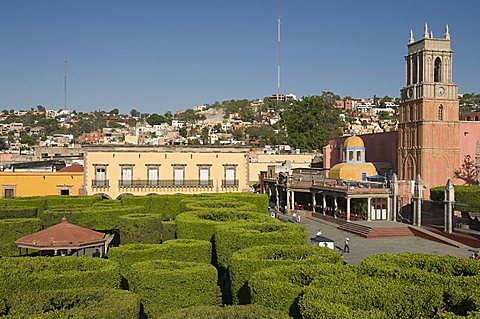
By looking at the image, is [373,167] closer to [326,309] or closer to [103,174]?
[103,174]

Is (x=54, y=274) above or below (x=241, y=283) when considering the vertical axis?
above

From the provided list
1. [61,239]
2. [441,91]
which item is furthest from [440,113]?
[61,239]

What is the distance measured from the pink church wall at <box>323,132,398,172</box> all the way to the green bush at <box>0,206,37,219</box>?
31310 mm

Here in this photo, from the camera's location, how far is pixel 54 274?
14203 mm

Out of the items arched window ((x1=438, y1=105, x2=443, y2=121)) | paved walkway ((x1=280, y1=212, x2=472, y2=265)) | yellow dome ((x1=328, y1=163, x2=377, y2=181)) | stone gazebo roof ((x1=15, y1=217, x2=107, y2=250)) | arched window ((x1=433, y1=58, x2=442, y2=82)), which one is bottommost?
paved walkway ((x1=280, y1=212, x2=472, y2=265))

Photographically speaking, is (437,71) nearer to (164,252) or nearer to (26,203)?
(26,203)

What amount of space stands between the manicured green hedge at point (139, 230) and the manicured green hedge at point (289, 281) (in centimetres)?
1269

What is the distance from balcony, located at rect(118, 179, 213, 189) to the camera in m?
43.4

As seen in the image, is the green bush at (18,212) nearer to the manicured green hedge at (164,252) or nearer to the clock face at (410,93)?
the manicured green hedge at (164,252)

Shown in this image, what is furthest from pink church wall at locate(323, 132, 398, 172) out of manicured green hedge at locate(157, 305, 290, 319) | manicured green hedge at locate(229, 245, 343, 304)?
manicured green hedge at locate(157, 305, 290, 319)

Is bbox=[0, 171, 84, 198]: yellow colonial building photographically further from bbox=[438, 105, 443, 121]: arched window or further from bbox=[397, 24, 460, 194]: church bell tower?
bbox=[438, 105, 443, 121]: arched window

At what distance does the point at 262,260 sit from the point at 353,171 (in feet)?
107

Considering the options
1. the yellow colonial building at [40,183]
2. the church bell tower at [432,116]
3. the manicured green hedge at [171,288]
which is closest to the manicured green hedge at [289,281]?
the manicured green hedge at [171,288]

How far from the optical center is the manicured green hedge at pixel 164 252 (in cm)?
1739
